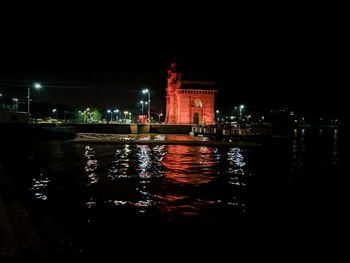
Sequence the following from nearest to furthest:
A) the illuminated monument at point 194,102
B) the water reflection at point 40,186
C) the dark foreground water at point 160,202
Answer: the dark foreground water at point 160,202 → the water reflection at point 40,186 → the illuminated monument at point 194,102

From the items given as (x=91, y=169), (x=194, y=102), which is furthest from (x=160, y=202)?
(x=194, y=102)

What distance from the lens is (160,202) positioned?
1158 centimetres

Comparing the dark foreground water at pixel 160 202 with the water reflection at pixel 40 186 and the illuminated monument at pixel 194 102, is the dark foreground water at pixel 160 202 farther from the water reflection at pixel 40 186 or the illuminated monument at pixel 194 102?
the illuminated monument at pixel 194 102

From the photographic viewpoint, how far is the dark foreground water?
27.8ft

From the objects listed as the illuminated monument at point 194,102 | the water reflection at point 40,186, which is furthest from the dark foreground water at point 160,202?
the illuminated monument at point 194,102

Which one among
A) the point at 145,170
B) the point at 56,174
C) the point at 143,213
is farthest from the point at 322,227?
the point at 56,174

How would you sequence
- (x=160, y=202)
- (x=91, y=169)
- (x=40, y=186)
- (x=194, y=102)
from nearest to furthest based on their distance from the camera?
(x=160, y=202) < (x=40, y=186) < (x=91, y=169) < (x=194, y=102)

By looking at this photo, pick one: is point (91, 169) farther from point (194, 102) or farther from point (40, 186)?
point (194, 102)

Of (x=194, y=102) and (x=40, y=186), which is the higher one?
(x=194, y=102)

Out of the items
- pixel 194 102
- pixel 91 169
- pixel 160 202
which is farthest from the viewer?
pixel 194 102

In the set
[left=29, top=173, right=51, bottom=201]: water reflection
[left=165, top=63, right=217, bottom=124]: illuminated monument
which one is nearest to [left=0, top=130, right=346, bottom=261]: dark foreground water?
[left=29, top=173, right=51, bottom=201]: water reflection

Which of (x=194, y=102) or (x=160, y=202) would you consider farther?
(x=194, y=102)

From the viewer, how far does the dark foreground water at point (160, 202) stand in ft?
27.8

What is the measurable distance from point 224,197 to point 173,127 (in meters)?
49.7
